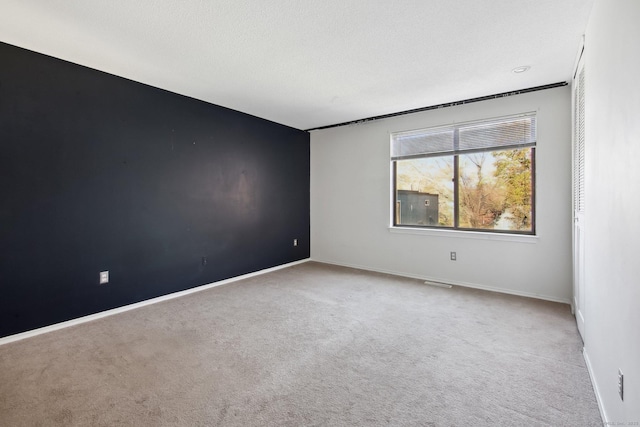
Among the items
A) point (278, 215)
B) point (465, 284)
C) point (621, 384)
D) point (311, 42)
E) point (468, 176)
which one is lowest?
point (465, 284)

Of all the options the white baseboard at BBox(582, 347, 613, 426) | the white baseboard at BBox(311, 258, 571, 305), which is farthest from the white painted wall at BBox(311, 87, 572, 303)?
the white baseboard at BBox(582, 347, 613, 426)

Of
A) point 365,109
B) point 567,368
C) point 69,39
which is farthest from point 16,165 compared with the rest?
point 567,368

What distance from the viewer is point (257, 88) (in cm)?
350

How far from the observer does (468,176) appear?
163 inches

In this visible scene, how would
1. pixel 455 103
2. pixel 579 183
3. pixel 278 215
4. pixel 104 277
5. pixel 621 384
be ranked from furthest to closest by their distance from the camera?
pixel 278 215 → pixel 455 103 → pixel 104 277 → pixel 579 183 → pixel 621 384

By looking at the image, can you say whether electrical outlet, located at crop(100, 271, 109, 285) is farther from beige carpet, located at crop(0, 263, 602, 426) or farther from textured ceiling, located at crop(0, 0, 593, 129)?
textured ceiling, located at crop(0, 0, 593, 129)

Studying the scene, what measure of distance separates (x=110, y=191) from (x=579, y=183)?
4.60 meters

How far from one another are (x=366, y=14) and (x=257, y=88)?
1743 mm

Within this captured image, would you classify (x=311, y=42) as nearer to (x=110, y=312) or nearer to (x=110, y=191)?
(x=110, y=191)

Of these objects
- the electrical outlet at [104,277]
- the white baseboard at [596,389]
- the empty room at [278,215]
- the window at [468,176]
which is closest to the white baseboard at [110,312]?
the empty room at [278,215]

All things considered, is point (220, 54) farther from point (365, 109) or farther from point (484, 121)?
point (484, 121)

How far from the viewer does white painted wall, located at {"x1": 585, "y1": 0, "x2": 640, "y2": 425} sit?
3.82 feet

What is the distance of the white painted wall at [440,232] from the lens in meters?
3.45

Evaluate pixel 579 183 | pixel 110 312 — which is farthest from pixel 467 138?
pixel 110 312
